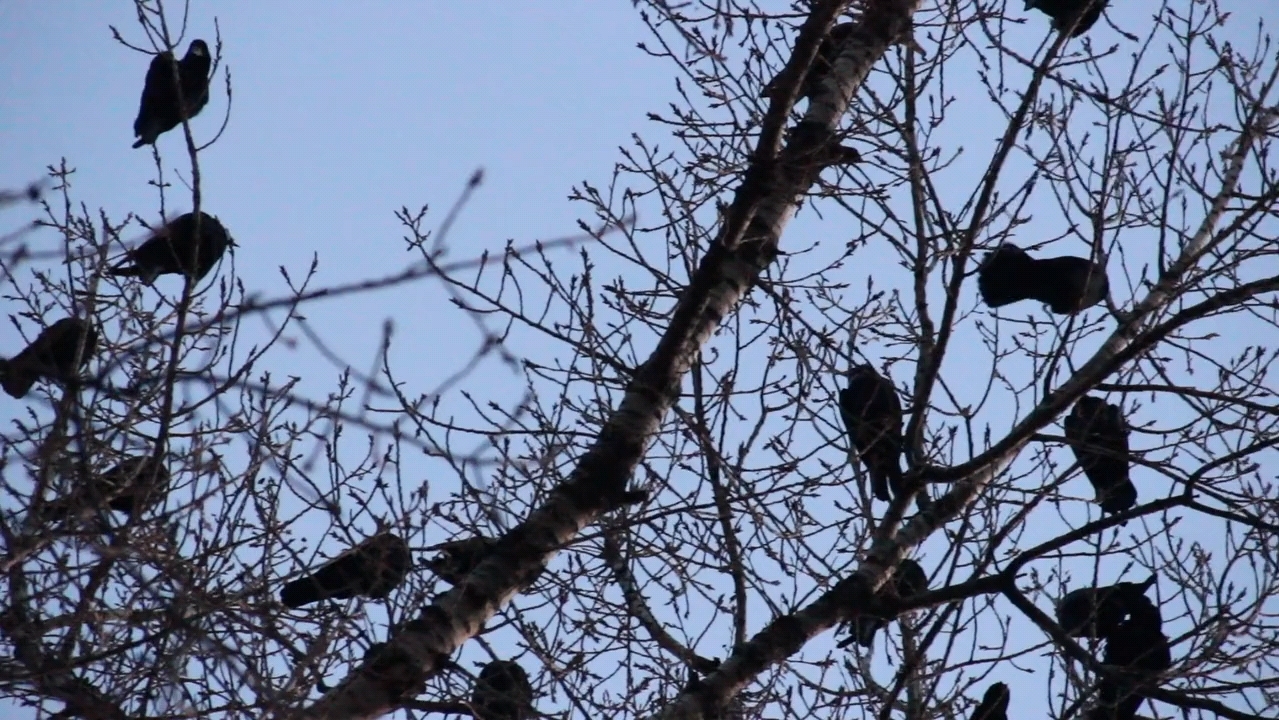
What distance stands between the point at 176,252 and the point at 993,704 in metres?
3.67

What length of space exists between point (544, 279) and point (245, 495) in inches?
50.0

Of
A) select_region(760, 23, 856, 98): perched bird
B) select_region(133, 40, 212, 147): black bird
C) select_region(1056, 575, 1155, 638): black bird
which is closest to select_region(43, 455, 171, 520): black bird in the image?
select_region(133, 40, 212, 147): black bird

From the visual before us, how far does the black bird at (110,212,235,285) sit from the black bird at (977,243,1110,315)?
3.20 m

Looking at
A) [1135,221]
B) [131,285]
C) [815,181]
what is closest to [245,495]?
[131,285]

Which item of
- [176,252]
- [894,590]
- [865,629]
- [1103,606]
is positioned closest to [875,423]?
[865,629]

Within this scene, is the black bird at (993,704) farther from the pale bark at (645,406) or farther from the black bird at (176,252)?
the black bird at (176,252)

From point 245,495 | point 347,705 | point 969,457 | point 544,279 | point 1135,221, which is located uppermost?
point 1135,221

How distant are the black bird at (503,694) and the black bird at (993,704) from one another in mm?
1662

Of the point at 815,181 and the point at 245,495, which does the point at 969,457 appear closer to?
the point at 815,181

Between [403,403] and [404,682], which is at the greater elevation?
[403,403]

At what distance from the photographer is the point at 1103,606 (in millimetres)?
5434

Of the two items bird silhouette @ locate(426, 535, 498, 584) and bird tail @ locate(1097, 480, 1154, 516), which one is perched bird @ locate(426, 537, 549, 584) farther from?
bird tail @ locate(1097, 480, 1154, 516)

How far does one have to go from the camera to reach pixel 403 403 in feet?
14.3

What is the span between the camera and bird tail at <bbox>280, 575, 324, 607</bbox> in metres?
4.68
